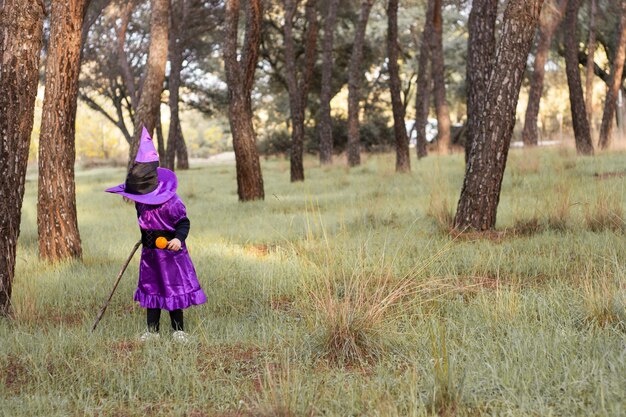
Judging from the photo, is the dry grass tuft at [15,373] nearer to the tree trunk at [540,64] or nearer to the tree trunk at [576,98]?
the tree trunk at [576,98]

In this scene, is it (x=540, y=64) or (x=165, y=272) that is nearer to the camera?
(x=165, y=272)

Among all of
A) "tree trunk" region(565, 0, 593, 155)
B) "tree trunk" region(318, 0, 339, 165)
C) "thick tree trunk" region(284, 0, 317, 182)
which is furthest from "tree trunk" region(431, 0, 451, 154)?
"thick tree trunk" region(284, 0, 317, 182)

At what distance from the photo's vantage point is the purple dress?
4.79 m

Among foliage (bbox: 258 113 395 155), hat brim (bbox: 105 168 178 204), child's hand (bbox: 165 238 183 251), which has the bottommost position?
child's hand (bbox: 165 238 183 251)

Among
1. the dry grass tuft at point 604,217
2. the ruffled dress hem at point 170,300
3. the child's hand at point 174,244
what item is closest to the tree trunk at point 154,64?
the dry grass tuft at point 604,217

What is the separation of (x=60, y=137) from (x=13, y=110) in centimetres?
189

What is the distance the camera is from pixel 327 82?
2195cm

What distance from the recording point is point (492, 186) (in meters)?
7.83

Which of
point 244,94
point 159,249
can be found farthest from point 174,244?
point 244,94

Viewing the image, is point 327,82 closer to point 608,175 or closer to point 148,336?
point 608,175

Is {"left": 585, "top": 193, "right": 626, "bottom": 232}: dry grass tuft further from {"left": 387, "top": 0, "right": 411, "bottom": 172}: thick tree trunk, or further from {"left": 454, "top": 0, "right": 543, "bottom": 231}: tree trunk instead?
{"left": 387, "top": 0, "right": 411, "bottom": 172}: thick tree trunk

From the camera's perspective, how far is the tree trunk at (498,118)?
24.9 feet

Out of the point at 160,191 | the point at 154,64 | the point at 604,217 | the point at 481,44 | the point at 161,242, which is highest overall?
the point at 154,64

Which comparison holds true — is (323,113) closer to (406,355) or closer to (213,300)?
(213,300)
